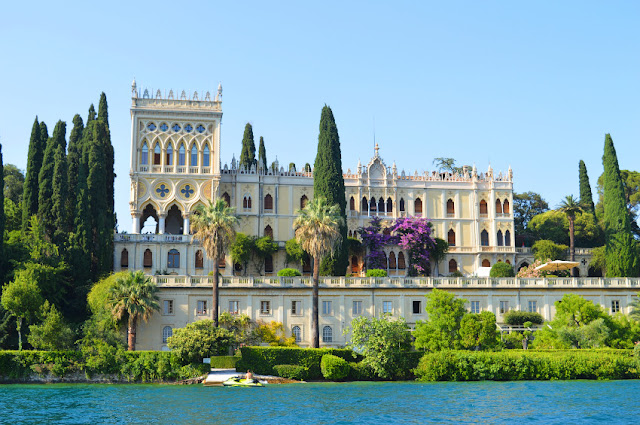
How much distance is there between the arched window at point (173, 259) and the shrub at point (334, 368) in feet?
77.8

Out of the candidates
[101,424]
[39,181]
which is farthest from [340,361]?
[39,181]

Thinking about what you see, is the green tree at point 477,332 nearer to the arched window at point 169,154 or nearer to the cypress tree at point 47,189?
the cypress tree at point 47,189

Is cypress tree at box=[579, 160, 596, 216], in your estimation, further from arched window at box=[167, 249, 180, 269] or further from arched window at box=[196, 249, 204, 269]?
arched window at box=[167, 249, 180, 269]

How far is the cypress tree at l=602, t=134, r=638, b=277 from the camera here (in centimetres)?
7050

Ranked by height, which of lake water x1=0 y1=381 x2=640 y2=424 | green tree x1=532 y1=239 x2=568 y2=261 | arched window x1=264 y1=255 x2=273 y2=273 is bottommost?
lake water x1=0 y1=381 x2=640 y2=424

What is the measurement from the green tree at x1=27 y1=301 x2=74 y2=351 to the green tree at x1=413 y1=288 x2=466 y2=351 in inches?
848

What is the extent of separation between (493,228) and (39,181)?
40355mm

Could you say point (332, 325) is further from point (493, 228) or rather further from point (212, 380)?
point (493, 228)

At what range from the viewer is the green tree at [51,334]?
51.2 metres

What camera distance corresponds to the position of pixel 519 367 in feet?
165

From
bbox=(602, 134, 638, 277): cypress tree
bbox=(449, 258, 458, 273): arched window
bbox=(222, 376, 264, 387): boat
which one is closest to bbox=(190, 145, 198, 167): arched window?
bbox=(449, 258, 458, 273): arched window

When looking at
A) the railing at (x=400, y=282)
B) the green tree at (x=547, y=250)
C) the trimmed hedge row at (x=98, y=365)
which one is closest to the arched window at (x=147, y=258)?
the railing at (x=400, y=282)

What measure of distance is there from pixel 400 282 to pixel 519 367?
13.2 metres

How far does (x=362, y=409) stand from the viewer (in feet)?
126
